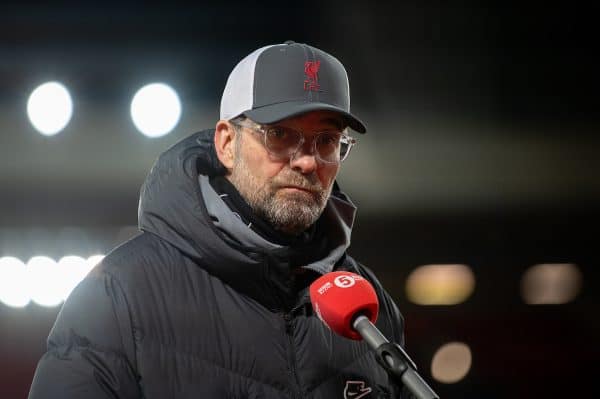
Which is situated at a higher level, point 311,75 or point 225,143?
point 311,75

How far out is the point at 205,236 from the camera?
1.36m

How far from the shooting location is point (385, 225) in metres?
4.55

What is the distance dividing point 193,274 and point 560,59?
3.48 metres

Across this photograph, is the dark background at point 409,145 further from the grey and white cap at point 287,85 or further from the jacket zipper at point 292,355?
the jacket zipper at point 292,355

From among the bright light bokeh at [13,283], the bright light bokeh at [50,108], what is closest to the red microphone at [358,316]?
the bright light bokeh at [50,108]

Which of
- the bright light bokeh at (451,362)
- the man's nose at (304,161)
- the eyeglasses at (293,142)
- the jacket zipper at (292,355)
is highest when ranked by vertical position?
the eyeglasses at (293,142)

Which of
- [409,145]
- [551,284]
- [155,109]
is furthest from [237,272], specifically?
[551,284]

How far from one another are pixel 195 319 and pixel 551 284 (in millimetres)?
3736

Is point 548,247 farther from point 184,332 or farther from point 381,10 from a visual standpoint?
point 184,332

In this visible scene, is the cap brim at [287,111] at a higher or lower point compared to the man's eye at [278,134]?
higher

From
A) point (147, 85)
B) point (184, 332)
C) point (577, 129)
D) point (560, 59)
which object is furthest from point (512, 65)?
point (184, 332)

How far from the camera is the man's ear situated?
1514 millimetres

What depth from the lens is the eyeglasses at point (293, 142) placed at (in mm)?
1413

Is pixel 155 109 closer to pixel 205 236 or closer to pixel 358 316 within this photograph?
pixel 205 236
